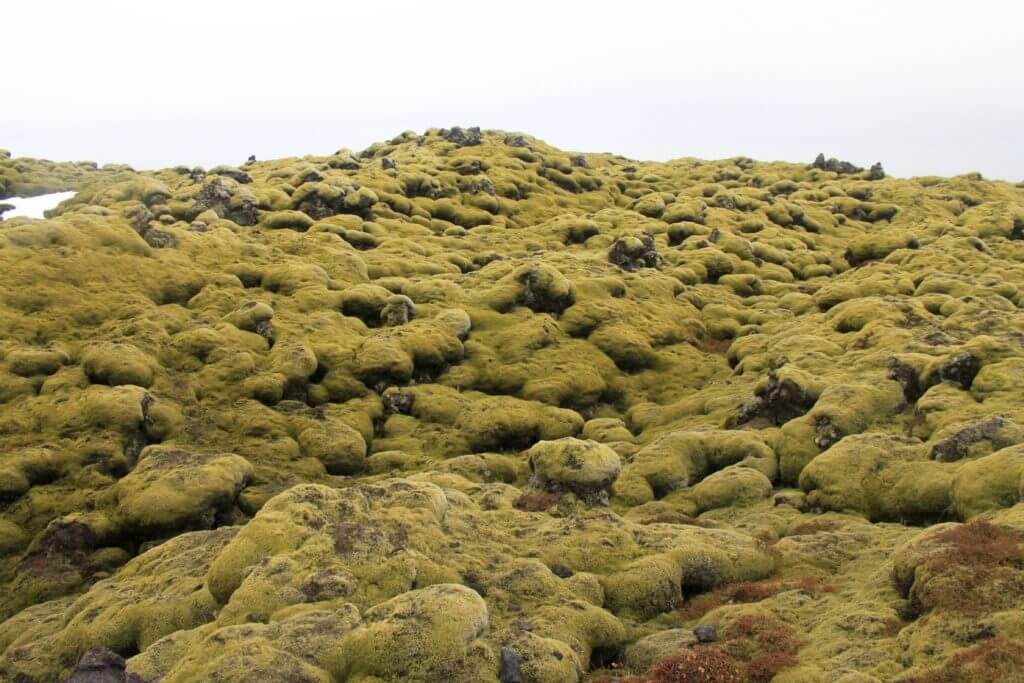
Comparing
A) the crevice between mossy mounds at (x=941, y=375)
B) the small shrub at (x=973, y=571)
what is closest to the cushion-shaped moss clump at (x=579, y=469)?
the small shrub at (x=973, y=571)

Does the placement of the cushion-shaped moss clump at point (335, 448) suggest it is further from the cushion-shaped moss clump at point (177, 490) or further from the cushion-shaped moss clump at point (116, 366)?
the cushion-shaped moss clump at point (116, 366)

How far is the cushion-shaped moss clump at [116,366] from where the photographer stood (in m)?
34.2

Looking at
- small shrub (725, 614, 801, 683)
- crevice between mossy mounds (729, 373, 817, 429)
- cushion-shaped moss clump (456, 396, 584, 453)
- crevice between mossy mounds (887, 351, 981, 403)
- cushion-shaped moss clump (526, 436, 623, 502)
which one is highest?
crevice between mossy mounds (887, 351, 981, 403)

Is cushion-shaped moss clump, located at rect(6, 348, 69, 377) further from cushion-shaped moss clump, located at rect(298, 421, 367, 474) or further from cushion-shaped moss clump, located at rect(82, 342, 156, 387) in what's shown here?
cushion-shaped moss clump, located at rect(298, 421, 367, 474)

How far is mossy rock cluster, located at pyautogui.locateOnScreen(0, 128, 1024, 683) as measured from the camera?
664 inches

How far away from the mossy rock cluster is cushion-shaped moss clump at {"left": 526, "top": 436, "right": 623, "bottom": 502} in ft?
0.43

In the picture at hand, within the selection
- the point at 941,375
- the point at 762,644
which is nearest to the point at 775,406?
the point at 941,375

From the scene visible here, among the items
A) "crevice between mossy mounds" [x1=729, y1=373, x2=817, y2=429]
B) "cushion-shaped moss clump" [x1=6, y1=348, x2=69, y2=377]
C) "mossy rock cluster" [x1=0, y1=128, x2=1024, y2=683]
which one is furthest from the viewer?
"crevice between mossy mounds" [x1=729, y1=373, x2=817, y2=429]

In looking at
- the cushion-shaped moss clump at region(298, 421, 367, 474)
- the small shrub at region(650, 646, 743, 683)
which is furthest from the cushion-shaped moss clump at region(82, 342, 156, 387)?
the small shrub at region(650, 646, 743, 683)

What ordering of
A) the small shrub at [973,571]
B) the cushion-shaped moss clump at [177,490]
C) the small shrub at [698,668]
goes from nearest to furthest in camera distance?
1. the small shrub at [973,571]
2. the small shrub at [698,668]
3. the cushion-shaped moss clump at [177,490]

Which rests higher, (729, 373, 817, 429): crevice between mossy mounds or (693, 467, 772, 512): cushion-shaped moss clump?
(729, 373, 817, 429): crevice between mossy mounds

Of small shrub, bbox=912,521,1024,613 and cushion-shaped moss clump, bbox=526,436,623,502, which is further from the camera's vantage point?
cushion-shaped moss clump, bbox=526,436,623,502

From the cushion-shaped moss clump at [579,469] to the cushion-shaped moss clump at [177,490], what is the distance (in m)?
11.6

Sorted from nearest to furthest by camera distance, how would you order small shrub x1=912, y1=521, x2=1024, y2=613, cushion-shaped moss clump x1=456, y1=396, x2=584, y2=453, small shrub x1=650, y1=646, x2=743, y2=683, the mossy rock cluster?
1. small shrub x1=912, y1=521, x2=1024, y2=613
2. small shrub x1=650, y1=646, x2=743, y2=683
3. the mossy rock cluster
4. cushion-shaped moss clump x1=456, y1=396, x2=584, y2=453
